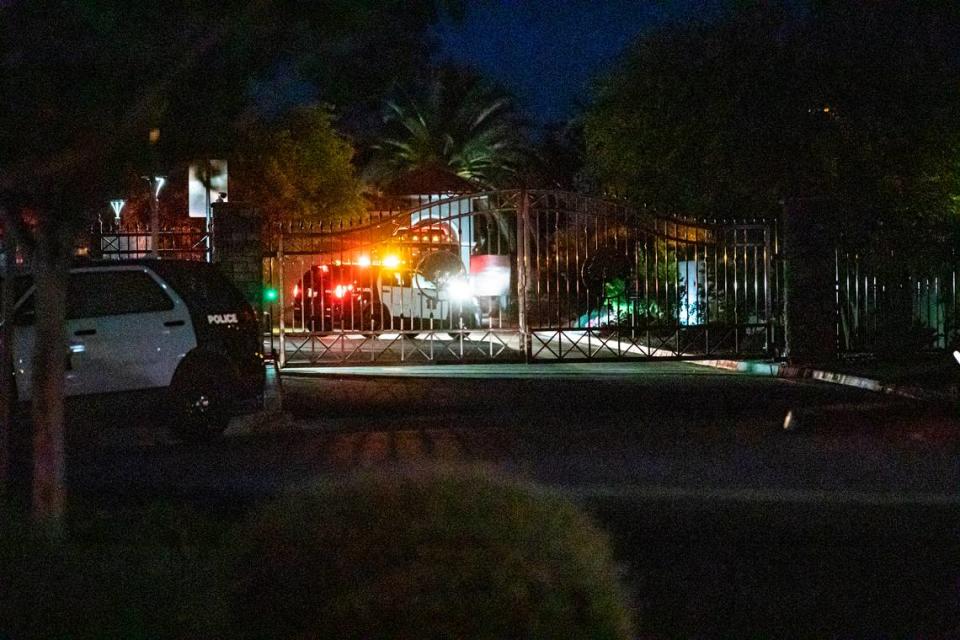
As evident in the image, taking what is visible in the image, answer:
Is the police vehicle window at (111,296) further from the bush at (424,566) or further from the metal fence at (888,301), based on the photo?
the metal fence at (888,301)

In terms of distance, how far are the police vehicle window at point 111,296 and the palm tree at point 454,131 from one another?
35.7 meters

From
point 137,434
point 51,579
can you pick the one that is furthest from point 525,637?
point 137,434

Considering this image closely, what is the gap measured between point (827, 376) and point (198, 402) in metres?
10.6

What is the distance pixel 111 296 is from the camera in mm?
14039

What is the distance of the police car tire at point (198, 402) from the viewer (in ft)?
45.9

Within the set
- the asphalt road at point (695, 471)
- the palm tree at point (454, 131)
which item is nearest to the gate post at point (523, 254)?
the asphalt road at point (695, 471)

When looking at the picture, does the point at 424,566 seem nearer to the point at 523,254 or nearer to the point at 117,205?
the point at 117,205

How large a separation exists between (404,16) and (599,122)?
2337 centimetres

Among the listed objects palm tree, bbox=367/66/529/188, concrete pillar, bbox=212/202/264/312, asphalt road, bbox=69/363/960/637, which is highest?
palm tree, bbox=367/66/529/188

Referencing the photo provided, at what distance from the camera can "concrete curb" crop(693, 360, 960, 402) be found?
17266mm

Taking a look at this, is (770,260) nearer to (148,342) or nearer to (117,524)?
(148,342)

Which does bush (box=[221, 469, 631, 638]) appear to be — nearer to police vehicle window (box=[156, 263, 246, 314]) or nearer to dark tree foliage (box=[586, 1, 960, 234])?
police vehicle window (box=[156, 263, 246, 314])

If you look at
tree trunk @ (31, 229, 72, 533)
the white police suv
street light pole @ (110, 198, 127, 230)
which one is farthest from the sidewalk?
tree trunk @ (31, 229, 72, 533)

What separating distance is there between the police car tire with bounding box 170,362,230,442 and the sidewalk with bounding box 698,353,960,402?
8.19 meters
